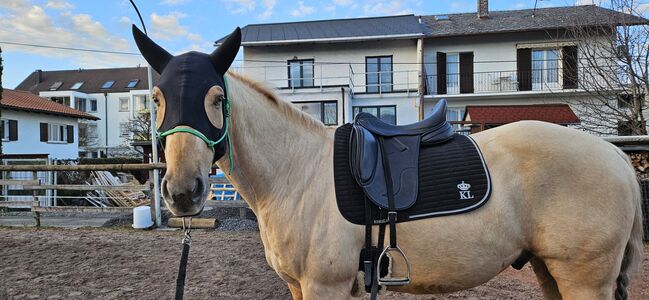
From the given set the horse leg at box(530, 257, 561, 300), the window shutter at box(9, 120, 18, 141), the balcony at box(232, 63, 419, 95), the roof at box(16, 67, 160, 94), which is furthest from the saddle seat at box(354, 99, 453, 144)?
the roof at box(16, 67, 160, 94)

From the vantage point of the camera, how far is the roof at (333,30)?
20.1 m

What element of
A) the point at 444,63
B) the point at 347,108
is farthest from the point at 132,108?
the point at 444,63

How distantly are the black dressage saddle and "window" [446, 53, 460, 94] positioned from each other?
19.5 metres

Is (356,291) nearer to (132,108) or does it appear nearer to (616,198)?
(616,198)

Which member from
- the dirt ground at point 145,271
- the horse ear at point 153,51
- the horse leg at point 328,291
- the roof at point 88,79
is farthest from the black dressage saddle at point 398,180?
the roof at point 88,79

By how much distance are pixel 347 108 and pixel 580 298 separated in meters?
17.7

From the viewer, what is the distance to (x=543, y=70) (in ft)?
64.4

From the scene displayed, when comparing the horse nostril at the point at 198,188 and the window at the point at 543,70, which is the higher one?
the window at the point at 543,70

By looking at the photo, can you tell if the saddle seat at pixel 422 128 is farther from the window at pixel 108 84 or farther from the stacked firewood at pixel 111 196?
the window at pixel 108 84

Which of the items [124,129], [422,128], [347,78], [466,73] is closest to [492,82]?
[466,73]

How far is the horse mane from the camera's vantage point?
2.03m

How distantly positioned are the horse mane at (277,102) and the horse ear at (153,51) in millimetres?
332

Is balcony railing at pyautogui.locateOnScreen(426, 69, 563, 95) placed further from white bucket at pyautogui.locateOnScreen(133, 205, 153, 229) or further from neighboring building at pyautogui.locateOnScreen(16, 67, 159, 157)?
neighboring building at pyautogui.locateOnScreen(16, 67, 159, 157)

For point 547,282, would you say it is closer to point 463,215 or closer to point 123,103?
point 463,215
